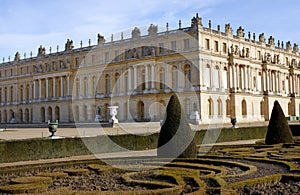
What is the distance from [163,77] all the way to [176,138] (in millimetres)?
38430

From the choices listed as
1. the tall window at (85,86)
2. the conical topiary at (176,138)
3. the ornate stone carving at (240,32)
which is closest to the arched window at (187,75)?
the ornate stone carving at (240,32)

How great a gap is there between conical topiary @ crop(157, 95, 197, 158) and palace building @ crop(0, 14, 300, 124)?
3348 centimetres

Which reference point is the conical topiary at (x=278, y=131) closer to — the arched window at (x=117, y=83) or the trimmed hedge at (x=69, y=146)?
the trimmed hedge at (x=69, y=146)

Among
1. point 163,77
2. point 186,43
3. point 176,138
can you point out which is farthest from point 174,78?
point 176,138

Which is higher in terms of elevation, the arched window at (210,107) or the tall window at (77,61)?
the tall window at (77,61)

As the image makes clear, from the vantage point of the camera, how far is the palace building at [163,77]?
48.3 m

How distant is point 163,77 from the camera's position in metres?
51.0

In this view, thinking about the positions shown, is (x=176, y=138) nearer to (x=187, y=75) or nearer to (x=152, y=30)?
(x=187, y=75)

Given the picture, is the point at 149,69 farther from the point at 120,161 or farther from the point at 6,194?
the point at 6,194

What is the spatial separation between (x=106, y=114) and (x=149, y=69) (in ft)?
33.4

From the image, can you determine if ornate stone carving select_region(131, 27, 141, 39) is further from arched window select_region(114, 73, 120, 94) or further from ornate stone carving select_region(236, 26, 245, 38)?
ornate stone carving select_region(236, 26, 245, 38)

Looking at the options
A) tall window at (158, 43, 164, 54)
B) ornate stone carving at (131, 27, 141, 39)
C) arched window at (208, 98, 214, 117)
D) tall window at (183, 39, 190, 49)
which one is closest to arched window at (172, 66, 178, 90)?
tall window at (158, 43, 164, 54)

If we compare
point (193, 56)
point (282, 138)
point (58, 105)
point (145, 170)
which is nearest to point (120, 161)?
point (145, 170)

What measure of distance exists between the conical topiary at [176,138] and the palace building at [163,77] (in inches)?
1318
